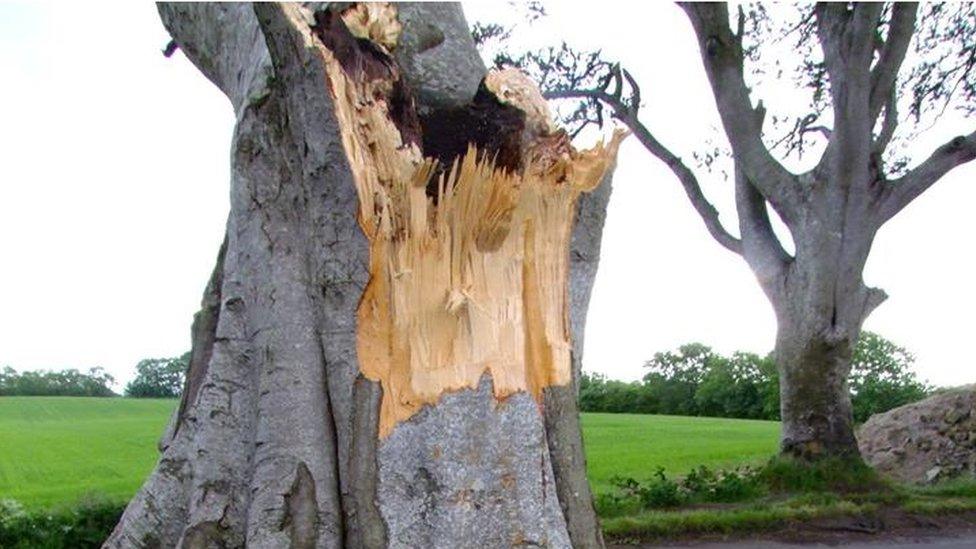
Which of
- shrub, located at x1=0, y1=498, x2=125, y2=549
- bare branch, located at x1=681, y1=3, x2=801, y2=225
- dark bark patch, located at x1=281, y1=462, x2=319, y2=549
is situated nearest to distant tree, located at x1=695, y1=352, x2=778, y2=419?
bare branch, located at x1=681, y1=3, x2=801, y2=225

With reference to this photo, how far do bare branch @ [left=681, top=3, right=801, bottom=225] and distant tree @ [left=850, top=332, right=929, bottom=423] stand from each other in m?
18.5

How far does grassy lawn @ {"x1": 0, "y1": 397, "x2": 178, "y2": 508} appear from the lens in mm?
13211

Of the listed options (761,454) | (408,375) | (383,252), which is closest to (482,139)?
(383,252)

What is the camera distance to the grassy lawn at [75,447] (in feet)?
43.3

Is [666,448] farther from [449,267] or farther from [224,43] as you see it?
[449,267]

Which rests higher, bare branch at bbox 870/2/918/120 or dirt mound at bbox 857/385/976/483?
bare branch at bbox 870/2/918/120

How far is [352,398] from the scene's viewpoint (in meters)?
3.90

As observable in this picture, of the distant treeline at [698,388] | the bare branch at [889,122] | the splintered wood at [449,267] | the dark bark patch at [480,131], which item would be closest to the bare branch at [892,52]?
the bare branch at [889,122]

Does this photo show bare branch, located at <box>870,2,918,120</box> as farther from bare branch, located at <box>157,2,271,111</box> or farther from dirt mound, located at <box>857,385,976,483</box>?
bare branch, located at <box>157,2,271,111</box>

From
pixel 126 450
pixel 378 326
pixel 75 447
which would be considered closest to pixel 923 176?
pixel 378 326

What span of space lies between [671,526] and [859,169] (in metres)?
5.33

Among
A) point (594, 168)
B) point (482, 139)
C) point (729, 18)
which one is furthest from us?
point (729, 18)

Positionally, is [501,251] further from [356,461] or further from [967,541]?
[967,541]

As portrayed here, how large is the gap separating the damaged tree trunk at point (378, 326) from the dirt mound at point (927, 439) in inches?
432
